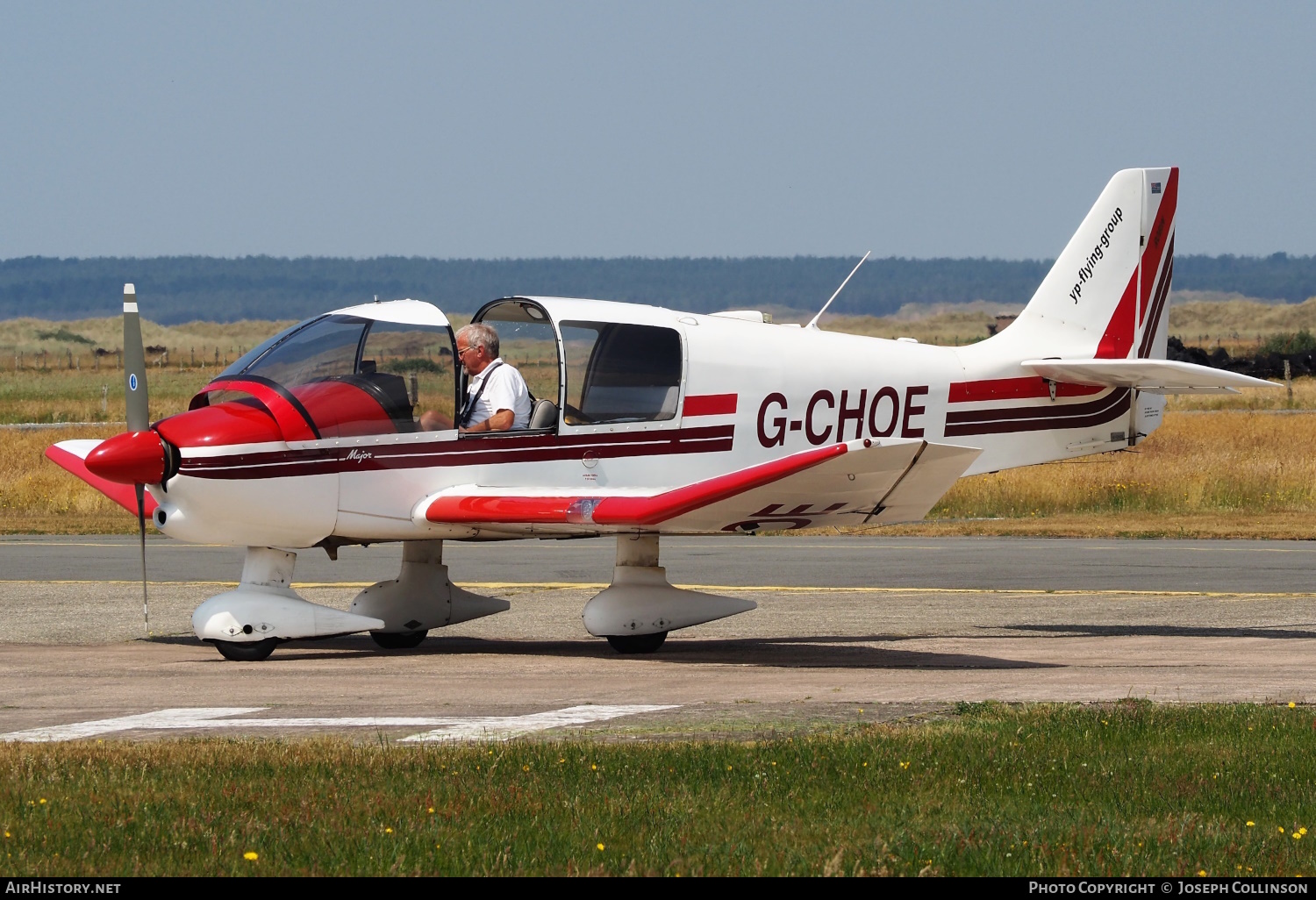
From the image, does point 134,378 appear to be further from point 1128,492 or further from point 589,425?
point 1128,492

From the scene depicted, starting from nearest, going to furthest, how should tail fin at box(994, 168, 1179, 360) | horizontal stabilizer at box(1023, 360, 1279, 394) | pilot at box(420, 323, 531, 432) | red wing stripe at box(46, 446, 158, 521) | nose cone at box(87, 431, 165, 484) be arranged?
1. nose cone at box(87, 431, 165, 484)
2. pilot at box(420, 323, 531, 432)
3. red wing stripe at box(46, 446, 158, 521)
4. horizontal stabilizer at box(1023, 360, 1279, 394)
5. tail fin at box(994, 168, 1179, 360)

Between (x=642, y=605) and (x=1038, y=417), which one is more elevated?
(x=1038, y=417)

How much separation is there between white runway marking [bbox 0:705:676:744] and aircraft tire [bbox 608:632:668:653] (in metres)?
3.19

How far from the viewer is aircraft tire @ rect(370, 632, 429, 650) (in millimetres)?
13695

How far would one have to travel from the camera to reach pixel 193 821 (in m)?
6.41

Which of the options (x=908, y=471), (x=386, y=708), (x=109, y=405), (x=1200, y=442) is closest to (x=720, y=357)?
(x=908, y=471)

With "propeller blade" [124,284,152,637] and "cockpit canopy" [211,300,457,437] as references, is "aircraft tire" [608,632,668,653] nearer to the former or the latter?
"cockpit canopy" [211,300,457,437]

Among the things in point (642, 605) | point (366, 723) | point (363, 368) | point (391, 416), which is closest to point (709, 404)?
point (642, 605)

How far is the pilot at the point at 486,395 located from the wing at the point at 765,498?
53 cm

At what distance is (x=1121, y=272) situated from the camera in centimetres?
1531

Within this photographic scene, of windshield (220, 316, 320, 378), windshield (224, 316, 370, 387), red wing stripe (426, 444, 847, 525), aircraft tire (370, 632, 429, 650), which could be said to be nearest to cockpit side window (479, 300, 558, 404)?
red wing stripe (426, 444, 847, 525)

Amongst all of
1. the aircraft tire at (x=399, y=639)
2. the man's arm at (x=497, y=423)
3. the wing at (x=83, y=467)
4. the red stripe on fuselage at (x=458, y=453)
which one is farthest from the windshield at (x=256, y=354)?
the aircraft tire at (x=399, y=639)

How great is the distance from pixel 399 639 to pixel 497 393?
2477 millimetres

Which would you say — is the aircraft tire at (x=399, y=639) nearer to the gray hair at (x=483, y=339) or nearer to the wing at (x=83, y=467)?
the wing at (x=83, y=467)
